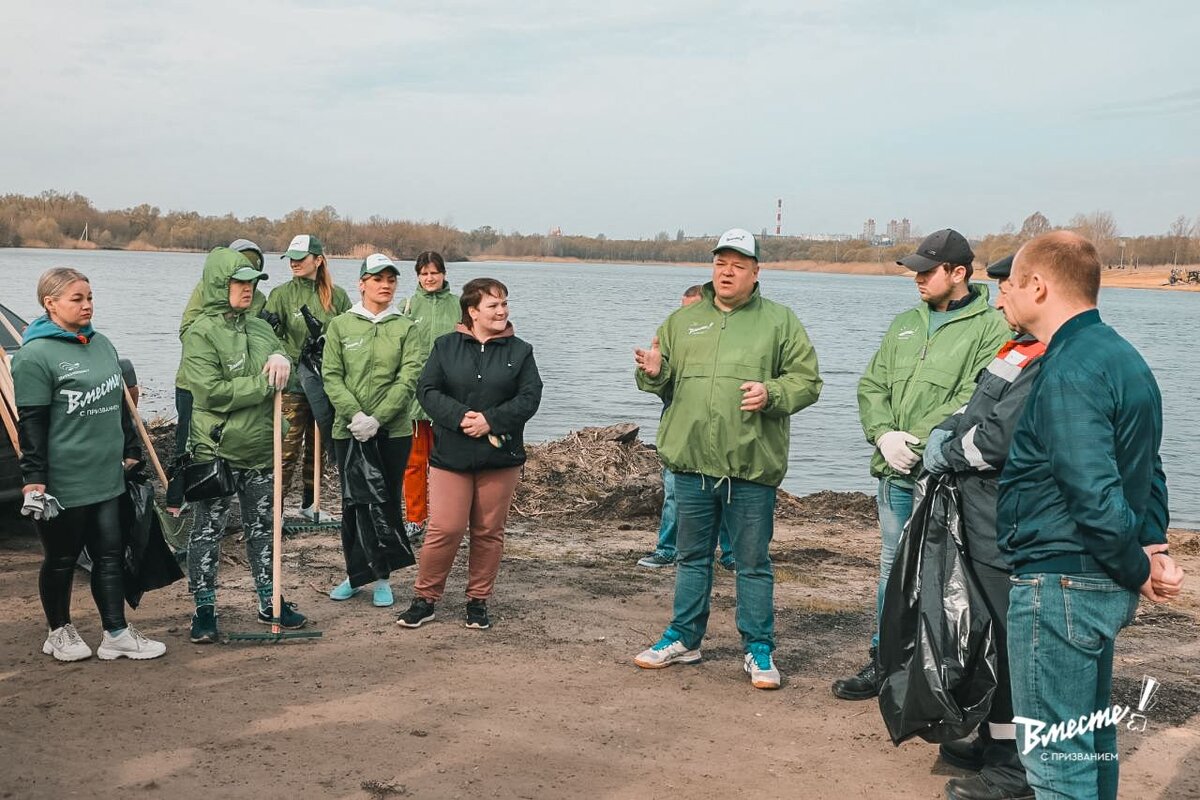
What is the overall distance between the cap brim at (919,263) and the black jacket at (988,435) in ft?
3.47

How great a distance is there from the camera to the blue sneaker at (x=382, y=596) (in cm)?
662

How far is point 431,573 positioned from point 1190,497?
1197 centimetres

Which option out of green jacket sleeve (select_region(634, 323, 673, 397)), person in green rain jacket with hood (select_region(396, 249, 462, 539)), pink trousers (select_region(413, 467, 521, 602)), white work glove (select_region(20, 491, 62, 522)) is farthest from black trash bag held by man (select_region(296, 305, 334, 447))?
green jacket sleeve (select_region(634, 323, 673, 397))

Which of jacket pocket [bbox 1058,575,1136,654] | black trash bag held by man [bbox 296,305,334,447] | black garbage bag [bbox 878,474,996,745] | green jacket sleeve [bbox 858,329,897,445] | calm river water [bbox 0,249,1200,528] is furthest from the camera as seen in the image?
calm river water [bbox 0,249,1200,528]

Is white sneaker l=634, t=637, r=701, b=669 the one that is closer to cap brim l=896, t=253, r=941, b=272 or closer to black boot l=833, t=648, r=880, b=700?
black boot l=833, t=648, r=880, b=700

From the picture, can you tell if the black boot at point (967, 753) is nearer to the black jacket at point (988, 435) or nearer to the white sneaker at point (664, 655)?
the black jacket at point (988, 435)

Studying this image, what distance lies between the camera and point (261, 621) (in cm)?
621

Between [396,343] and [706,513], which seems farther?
[396,343]

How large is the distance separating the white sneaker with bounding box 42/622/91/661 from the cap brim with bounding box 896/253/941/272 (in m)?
4.37

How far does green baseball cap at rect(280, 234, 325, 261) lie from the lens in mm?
8281

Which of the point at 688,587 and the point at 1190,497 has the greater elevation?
the point at 688,587

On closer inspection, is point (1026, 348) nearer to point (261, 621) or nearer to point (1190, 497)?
point (261, 621)

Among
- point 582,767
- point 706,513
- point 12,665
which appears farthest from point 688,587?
point 12,665

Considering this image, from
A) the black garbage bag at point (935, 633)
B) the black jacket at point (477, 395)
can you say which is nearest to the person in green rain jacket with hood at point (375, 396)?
the black jacket at point (477, 395)
